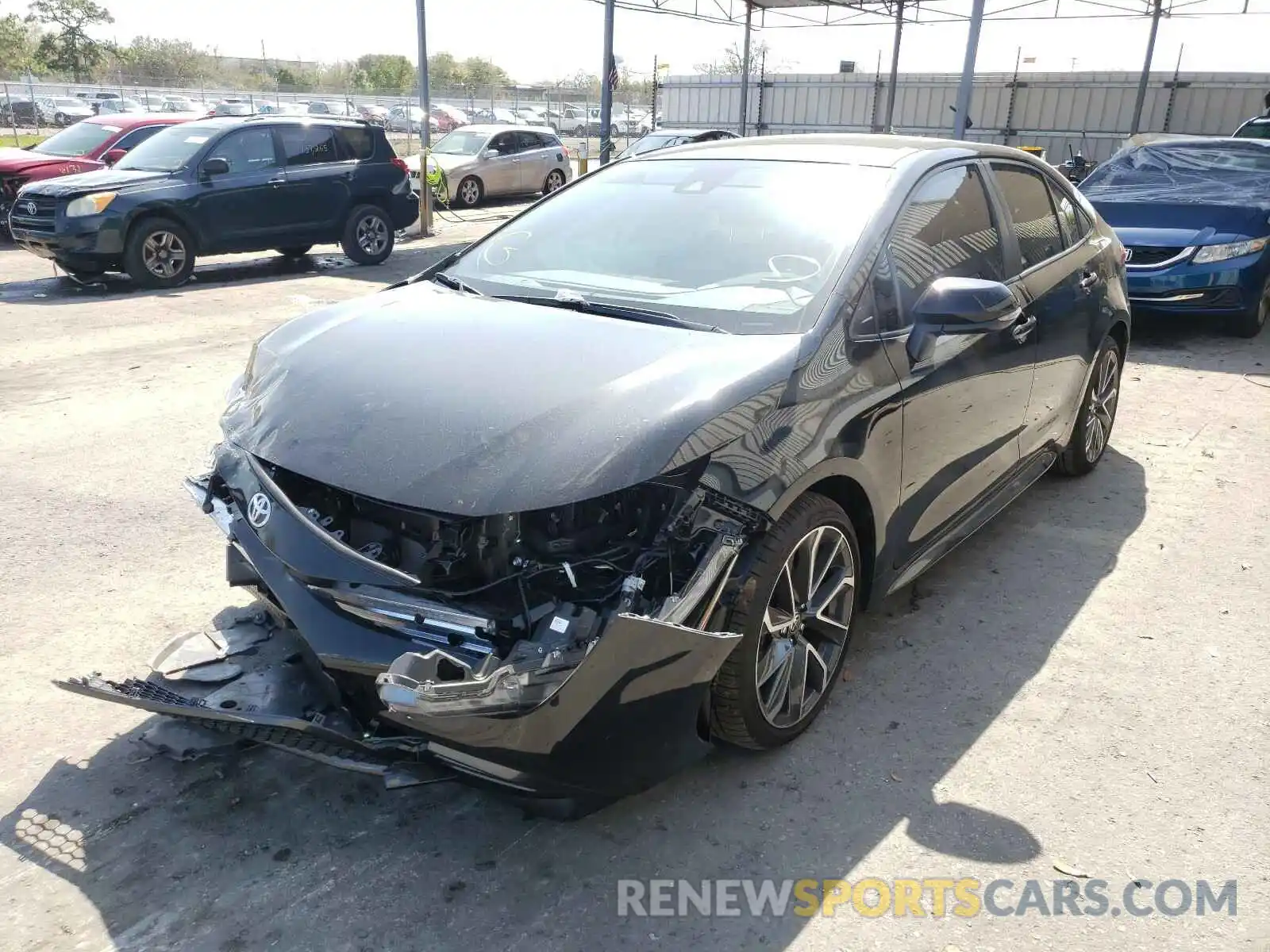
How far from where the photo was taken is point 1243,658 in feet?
12.1

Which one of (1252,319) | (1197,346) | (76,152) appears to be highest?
(76,152)

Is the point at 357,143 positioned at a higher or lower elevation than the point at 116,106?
higher

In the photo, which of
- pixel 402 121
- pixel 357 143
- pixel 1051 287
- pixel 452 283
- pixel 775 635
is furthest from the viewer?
pixel 402 121

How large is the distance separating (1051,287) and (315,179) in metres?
9.76

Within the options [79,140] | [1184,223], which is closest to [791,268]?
[1184,223]

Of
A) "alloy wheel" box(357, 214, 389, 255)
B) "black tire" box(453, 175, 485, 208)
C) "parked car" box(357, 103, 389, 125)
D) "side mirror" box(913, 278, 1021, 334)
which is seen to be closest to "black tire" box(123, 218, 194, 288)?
"alloy wheel" box(357, 214, 389, 255)

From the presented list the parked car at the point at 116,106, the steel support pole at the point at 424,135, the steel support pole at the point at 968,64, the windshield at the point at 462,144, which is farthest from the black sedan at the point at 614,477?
the parked car at the point at 116,106

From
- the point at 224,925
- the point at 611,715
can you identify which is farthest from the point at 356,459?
the point at 224,925

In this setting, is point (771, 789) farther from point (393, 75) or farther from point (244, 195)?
point (393, 75)

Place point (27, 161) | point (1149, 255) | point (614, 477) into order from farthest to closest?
1. point (27, 161)
2. point (1149, 255)
3. point (614, 477)

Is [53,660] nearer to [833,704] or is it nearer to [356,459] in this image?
[356,459]

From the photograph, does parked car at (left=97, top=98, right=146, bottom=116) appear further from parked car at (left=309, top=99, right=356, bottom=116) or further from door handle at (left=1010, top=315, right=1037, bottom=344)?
door handle at (left=1010, top=315, right=1037, bottom=344)

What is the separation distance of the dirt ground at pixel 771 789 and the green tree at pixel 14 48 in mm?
63448

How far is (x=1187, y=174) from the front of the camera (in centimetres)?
956
